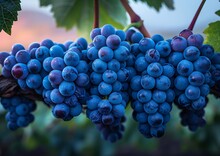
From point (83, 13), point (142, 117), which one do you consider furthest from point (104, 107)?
point (83, 13)

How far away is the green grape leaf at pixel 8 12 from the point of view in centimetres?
79

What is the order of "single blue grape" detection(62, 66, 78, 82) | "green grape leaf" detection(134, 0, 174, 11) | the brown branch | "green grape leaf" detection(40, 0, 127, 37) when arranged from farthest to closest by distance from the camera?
"green grape leaf" detection(40, 0, 127, 37)
"green grape leaf" detection(134, 0, 174, 11)
the brown branch
"single blue grape" detection(62, 66, 78, 82)

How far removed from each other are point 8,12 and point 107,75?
0.28 meters

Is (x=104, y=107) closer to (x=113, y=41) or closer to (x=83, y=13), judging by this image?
(x=113, y=41)

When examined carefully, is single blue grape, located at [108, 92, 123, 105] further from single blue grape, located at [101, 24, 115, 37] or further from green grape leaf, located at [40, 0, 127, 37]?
green grape leaf, located at [40, 0, 127, 37]

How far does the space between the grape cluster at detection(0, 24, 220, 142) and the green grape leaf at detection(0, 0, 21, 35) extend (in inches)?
2.7

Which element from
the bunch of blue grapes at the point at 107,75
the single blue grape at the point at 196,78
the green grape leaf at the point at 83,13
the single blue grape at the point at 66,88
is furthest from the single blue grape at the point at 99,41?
the green grape leaf at the point at 83,13

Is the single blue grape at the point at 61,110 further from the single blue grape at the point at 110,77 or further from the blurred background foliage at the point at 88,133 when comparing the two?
the blurred background foliage at the point at 88,133

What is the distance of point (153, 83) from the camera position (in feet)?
2.46

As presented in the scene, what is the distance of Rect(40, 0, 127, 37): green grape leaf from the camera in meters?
1.14

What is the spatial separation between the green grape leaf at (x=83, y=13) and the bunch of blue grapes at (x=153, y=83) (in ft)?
Result: 1.30

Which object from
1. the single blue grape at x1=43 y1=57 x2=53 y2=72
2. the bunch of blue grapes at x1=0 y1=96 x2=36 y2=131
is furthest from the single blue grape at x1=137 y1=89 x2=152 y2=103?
the bunch of blue grapes at x1=0 y1=96 x2=36 y2=131

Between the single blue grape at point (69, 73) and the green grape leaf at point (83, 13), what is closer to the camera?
the single blue grape at point (69, 73)

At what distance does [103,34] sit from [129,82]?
0.12 m
